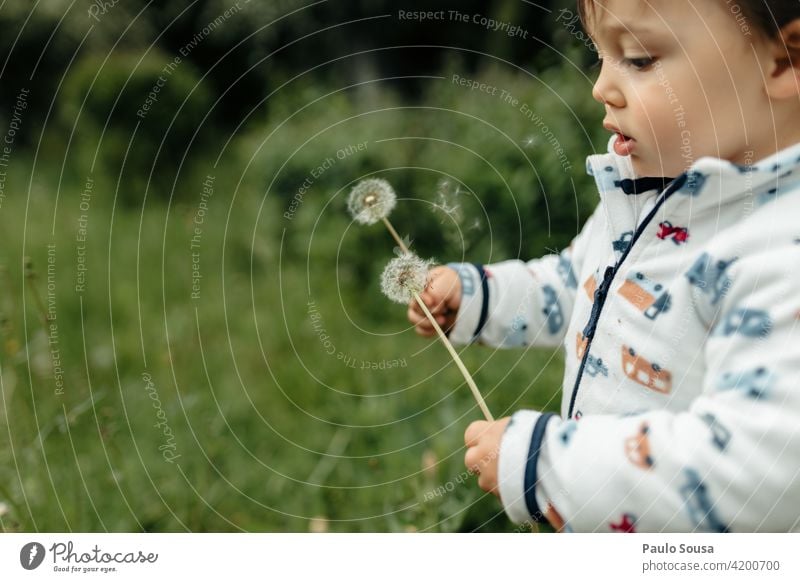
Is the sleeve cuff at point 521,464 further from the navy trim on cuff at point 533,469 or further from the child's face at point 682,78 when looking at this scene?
the child's face at point 682,78

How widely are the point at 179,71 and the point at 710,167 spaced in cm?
150

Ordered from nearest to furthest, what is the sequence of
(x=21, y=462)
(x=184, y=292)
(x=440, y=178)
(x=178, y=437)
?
1. (x=21, y=462)
2. (x=178, y=437)
3. (x=440, y=178)
4. (x=184, y=292)

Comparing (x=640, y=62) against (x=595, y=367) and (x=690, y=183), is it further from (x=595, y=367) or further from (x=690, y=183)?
(x=595, y=367)

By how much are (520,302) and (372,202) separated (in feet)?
0.55

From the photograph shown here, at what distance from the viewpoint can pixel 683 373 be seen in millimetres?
537

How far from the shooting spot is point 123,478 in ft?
3.19

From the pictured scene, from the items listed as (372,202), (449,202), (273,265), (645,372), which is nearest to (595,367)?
(645,372)

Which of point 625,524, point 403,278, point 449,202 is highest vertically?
point 449,202

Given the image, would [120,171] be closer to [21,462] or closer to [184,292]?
[184,292]

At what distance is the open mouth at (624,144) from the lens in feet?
1.87

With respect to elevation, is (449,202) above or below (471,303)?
above

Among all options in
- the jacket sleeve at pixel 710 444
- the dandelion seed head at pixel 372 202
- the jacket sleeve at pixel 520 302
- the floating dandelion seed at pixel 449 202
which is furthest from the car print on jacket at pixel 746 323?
the floating dandelion seed at pixel 449 202
